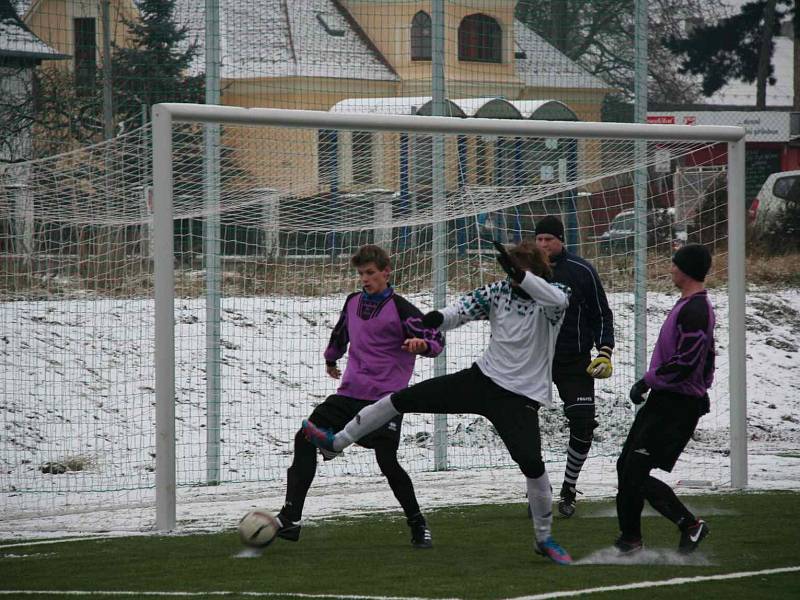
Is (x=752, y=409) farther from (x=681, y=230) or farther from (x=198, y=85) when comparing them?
(x=198, y=85)

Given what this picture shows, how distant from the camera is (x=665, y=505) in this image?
648cm

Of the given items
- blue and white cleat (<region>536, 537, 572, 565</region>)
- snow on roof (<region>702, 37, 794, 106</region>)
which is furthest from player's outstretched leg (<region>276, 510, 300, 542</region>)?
snow on roof (<region>702, 37, 794, 106</region>)

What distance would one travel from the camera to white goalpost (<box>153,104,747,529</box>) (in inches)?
299

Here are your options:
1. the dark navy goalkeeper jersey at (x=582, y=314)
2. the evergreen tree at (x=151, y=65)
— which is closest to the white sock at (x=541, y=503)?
the dark navy goalkeeper jersey at (x=582, y=314)

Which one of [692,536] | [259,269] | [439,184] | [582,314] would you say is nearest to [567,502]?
[582,314]

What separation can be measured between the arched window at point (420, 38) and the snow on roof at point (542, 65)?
38.6 inches

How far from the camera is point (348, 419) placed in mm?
6793

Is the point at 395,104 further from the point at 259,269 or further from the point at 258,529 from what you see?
the point at 258,529

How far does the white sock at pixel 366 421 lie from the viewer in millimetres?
6430

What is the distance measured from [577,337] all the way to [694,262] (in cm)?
166

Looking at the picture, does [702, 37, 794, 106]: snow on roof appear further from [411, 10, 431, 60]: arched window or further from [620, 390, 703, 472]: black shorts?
[620, 390, 703, 472]: black shorts

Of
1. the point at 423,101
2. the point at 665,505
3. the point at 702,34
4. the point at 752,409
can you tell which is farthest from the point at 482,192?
the point at 702,34

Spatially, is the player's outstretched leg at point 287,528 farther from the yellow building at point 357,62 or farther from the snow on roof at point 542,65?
the snow on roof at point 542,65

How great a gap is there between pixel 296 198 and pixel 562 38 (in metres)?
3.37
